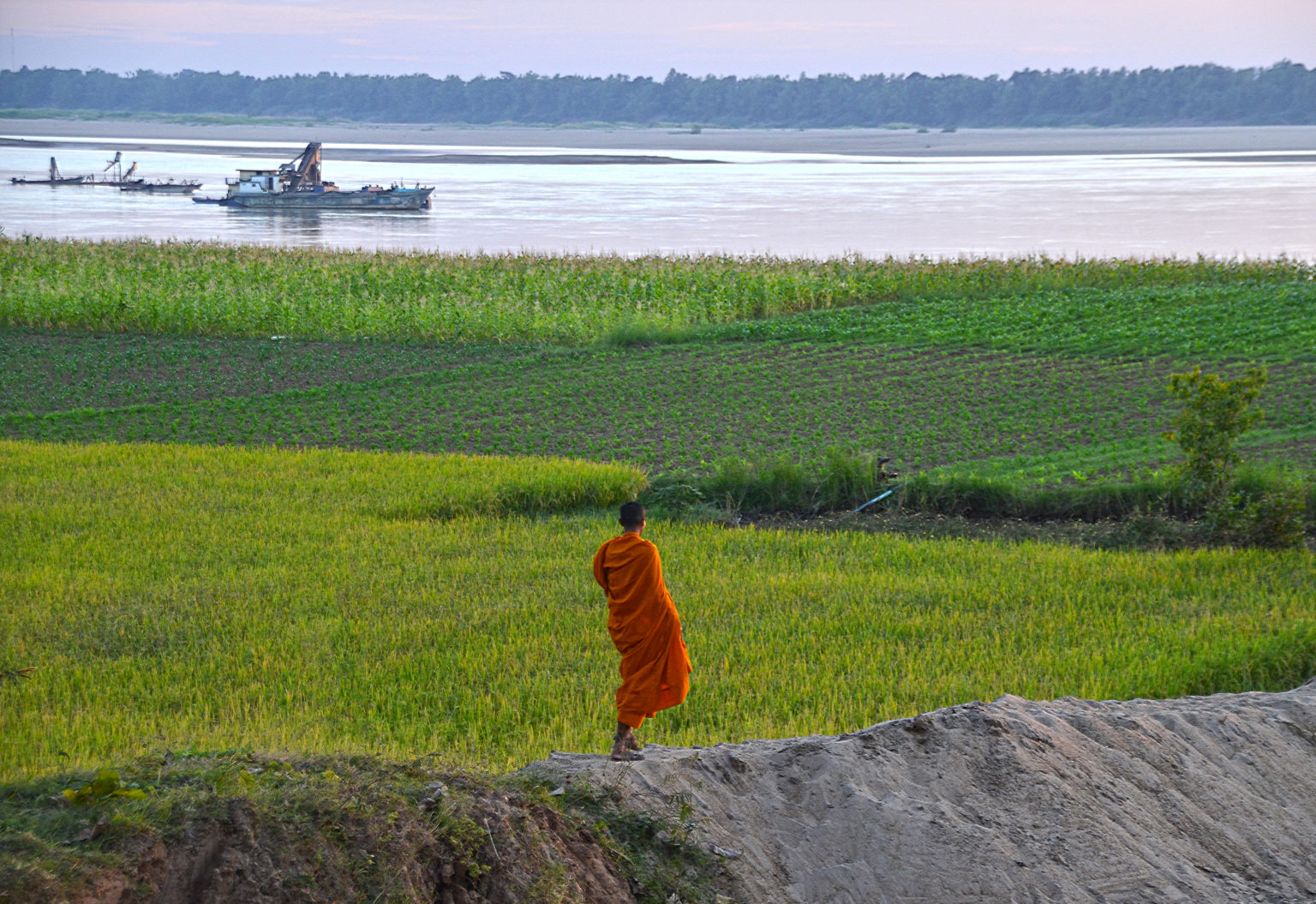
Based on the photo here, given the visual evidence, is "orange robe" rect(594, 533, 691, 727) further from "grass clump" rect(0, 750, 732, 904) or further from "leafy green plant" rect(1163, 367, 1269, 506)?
"leafy green plant" rect(1163, 367, 1269, 506)

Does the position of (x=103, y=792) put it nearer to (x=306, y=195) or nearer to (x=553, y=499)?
(x=553, y=499)

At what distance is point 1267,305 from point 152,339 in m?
25.1

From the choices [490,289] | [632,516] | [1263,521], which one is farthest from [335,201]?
[632,516]

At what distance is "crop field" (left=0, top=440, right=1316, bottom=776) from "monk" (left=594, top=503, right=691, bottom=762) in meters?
1.20

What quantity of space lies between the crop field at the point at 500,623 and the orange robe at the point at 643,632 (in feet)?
4.10

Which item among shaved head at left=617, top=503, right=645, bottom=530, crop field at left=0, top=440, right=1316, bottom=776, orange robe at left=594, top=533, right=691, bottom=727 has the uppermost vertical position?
shaved head at left=617, top=503, right=645, bottom=530

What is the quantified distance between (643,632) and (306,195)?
73.0 metres

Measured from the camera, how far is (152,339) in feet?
90.6

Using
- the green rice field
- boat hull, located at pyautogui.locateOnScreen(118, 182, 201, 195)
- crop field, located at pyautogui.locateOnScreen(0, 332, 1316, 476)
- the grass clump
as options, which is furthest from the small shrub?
boat hull, located at pyautogui.locateOnScreen(118, 182, 201, 195)

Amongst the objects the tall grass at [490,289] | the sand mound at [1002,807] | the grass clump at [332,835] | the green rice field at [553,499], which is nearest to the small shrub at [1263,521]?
the green rice field at [553,499]

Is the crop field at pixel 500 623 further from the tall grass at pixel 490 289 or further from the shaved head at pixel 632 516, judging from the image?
the tall grass at pixel 490 289

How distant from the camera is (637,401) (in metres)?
20.9

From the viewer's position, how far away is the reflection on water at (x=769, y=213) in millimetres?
51031

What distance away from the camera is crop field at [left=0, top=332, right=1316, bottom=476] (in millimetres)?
17406
